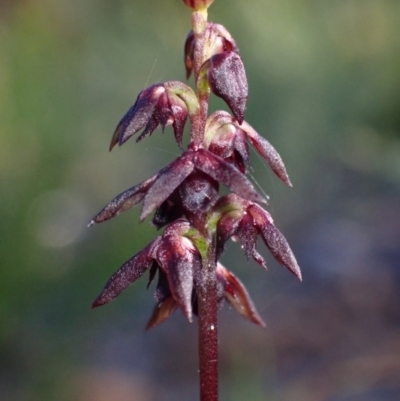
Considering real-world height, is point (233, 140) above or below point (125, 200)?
above

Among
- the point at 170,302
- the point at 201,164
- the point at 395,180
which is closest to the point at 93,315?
the point at 395,180

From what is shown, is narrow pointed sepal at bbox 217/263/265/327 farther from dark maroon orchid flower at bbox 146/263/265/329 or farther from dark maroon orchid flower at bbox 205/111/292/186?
dark maroon orchid flower at bbox 205/111/292/186

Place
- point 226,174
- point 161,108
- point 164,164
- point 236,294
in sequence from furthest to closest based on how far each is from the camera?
point 164,164 → point 236,294 → point 161,108 → point 226,174

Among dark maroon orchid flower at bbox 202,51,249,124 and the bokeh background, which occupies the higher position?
the bokeh background

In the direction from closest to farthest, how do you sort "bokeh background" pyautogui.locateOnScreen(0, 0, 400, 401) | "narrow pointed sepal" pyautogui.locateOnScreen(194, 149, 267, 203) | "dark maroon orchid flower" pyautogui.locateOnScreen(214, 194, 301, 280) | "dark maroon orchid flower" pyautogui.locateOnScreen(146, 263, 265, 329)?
1. "narrow pointed sepal" pyautogui.locateOnScreen(194, 149, 267, 203)
2. "dark maroon orchid flower" pyautogui.locateOnScreen(214, 194, 301, 280)
3. "dark maroon orchid flower" pyautogui.locateOnScreen(146, 263, 265, 329)
4. "bokeh background" pyautogui.locateOnScreen(0, 0, 400, 401)

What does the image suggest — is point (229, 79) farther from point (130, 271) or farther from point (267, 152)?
point (130, 271)

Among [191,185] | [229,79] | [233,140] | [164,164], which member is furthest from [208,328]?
[164,164]

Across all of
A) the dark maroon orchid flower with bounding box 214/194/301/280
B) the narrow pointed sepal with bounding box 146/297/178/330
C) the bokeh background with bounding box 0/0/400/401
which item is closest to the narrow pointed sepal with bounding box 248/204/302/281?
the dark maroon orchid flower with bounding box 214/194/301/280

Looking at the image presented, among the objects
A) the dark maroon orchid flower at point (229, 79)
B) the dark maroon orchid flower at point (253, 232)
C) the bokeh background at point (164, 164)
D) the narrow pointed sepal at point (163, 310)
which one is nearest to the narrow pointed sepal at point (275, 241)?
the dark maroon orchid flower at point (253, 232)

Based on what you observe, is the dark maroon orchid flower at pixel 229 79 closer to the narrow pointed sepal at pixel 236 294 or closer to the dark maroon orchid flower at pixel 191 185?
the dark maroon orchid flower at pixel 191 185
